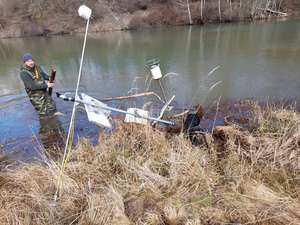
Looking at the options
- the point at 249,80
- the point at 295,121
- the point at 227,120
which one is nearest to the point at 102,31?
the point at 249,80

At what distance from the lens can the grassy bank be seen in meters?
2.87

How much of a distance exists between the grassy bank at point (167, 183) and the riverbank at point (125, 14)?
2229 centimetres

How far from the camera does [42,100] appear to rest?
5.82m

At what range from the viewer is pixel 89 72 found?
1037 centimetres

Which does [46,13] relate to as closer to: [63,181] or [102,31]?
[102,31]

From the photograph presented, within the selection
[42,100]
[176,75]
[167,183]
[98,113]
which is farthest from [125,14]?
[167,183]

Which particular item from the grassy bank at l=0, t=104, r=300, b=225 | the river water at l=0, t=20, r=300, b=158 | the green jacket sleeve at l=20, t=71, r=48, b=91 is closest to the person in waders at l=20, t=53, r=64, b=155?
the green jacket sleeve at l=20, t=71, r=48, b=91

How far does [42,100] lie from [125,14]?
23.0 metres

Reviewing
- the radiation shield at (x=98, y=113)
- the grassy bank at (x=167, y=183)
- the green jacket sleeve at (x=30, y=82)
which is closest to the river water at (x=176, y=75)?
the radiation shield at (x=98, y=113)

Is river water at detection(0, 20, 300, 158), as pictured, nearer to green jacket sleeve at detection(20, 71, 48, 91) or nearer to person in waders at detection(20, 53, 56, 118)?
person in waders at detection(20, 53, 56, 118)

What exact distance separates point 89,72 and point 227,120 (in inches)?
241

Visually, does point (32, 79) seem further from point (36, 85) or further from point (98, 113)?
point (98, 113)

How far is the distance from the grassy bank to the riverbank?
73.1ft

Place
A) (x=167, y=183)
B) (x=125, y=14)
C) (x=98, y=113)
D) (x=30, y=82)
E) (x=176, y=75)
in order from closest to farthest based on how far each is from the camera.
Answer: (x=167, y=183), (x=98, y=113), (x=30, y=82), (x=176, y=75), (x=125, y=14)
